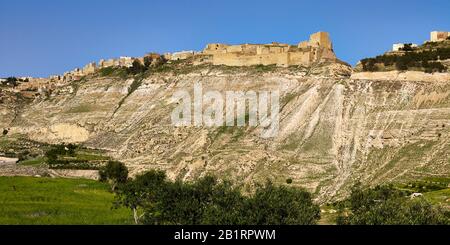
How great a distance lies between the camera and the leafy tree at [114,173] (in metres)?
76.7

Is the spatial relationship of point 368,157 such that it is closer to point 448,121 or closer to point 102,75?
point 448,121

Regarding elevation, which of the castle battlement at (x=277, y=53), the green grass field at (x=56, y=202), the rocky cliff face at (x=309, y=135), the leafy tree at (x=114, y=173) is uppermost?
the castle battlement at (x=277, y=53)

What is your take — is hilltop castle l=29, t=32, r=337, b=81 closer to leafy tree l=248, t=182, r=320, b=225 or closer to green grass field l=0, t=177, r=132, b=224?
green grass field l=0, t=177, r=132, b=224

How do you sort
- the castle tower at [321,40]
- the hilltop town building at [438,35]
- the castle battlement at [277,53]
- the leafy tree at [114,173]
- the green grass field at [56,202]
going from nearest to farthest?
the green grass field at [56,202], the leafy tree at [114,173], the hilltop town building at [438,35], the castle battlement at [277,53], the castle tower at [321,40]

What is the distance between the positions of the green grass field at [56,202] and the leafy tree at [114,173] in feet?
3.60

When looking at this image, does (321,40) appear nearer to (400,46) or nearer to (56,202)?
(400,46)

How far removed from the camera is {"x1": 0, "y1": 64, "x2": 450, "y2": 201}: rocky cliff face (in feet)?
220

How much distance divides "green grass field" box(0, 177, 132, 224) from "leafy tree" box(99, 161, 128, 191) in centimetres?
110

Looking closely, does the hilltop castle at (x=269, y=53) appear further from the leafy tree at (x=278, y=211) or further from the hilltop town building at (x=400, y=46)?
the leafy tree at (x=278, y=211)

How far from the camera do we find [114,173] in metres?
77.4

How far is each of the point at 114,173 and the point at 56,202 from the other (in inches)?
650

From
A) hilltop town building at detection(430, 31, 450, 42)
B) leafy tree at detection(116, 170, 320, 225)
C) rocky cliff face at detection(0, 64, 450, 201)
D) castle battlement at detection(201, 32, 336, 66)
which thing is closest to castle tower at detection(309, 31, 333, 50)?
castle battlement at detection(201, 32, 336, 66)

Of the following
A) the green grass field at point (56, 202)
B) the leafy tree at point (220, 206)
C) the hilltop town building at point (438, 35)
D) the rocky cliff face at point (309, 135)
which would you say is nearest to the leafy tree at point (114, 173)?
the green grass field at point (56, 202)
